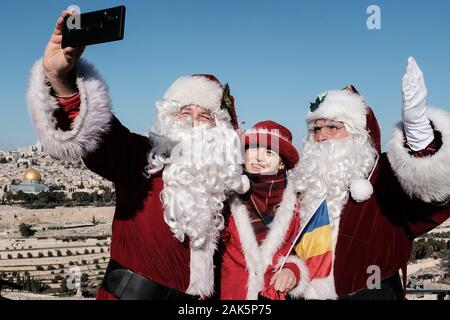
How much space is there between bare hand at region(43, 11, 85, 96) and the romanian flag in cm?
112

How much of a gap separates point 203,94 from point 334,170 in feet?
2.02

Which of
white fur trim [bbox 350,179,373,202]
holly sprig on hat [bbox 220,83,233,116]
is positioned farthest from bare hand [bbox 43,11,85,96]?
white fur trim [bbox 350,179,373,202]

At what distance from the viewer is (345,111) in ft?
8.62

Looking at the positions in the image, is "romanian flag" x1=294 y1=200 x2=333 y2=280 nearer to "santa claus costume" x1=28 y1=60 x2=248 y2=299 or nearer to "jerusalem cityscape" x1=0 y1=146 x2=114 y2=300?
"santa claus costume" x1=28 y1=60 x2=248 y2=299

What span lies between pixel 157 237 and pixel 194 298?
0.94ft

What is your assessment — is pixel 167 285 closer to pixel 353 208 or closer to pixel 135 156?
pixel 135 156

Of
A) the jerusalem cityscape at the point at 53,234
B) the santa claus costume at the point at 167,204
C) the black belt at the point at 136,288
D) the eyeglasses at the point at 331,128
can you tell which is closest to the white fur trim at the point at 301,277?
the santa claus costume at the point at 167,204

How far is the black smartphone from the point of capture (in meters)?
1.78

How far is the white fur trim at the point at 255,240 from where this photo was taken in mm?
2531

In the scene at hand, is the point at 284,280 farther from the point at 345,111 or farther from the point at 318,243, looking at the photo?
the point at 345,111

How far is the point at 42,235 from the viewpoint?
31375 millimetres

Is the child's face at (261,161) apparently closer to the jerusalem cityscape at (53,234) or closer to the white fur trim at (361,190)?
the white fur trim at (361,190)

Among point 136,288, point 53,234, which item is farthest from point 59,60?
point 53,234

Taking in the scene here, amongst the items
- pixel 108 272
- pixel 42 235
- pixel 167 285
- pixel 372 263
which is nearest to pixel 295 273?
pixel 372 263
